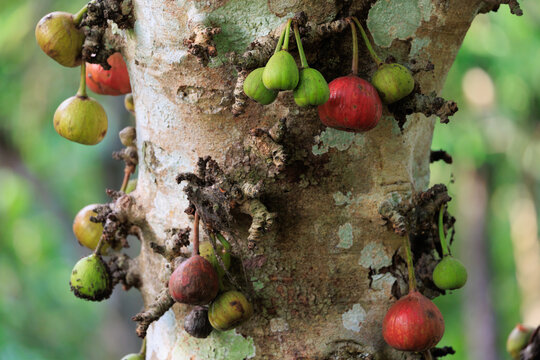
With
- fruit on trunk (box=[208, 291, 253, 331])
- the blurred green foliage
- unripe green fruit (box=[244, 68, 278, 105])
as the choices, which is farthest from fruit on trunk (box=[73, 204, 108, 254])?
the blurred green foliage

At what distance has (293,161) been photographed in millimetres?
1258

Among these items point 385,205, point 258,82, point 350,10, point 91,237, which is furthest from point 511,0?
point 91,237

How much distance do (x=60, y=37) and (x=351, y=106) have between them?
737 mm

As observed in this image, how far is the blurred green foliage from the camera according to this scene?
623cm

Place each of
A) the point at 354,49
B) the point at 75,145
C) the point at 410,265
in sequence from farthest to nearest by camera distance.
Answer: the point at 75,145 → the point at 410,265 → the point at 354,49

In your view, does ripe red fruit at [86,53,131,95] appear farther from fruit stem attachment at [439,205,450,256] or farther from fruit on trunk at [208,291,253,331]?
fruit stem attachment at [439,205,450,256]

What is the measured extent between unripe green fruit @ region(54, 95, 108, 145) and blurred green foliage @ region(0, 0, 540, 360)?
4.59m

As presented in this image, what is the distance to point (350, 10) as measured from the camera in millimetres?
1230

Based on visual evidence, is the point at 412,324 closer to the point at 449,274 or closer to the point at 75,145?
the point at 449,274

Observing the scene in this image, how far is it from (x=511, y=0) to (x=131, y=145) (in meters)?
1.03

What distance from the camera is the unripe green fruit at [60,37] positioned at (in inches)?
55.6

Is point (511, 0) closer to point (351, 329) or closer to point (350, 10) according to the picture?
point (350, 10)

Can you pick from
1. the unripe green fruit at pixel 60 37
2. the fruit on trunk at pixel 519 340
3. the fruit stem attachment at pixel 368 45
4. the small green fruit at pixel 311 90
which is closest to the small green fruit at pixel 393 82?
the fruit stem attachment at pixel 368 45

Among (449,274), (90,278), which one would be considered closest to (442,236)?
(449,274)
